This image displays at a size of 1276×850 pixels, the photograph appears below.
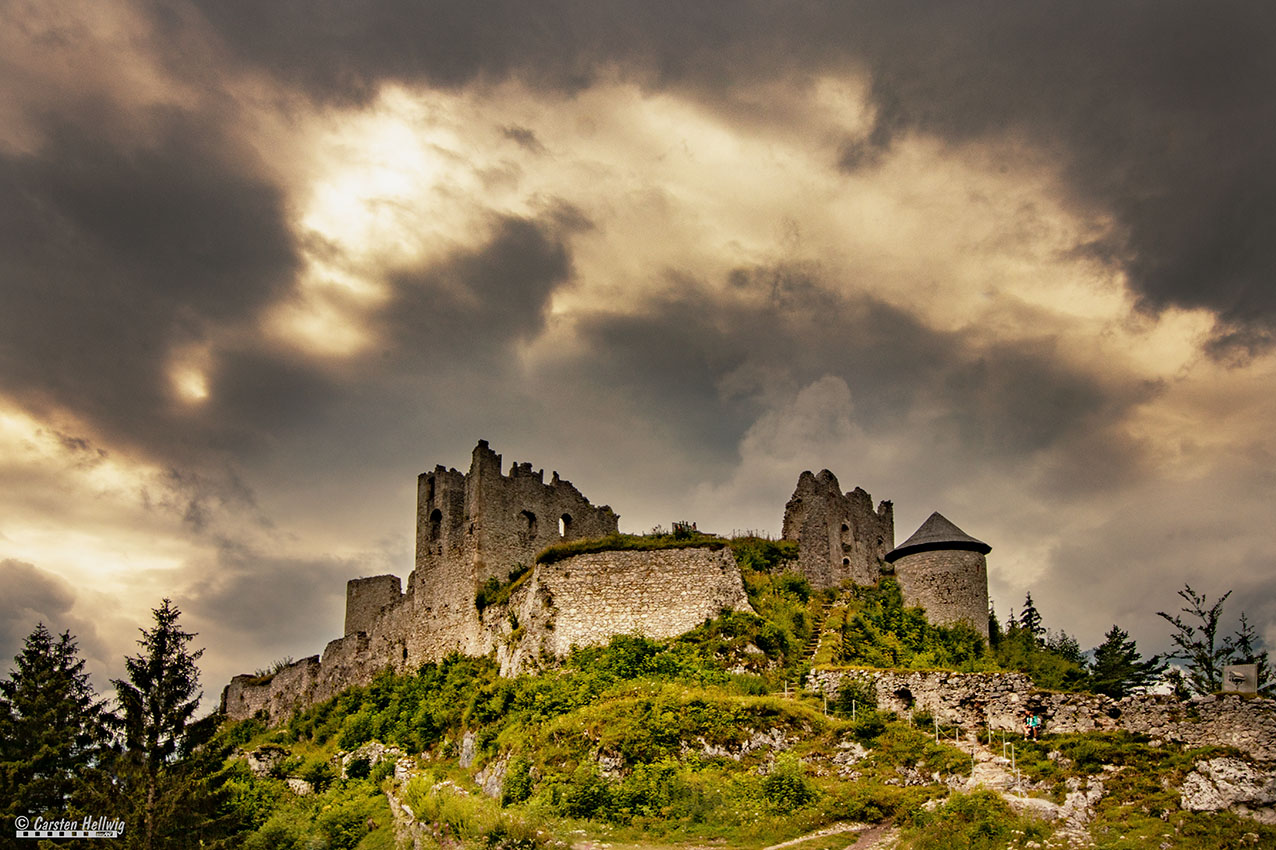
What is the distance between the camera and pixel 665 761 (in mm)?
27891

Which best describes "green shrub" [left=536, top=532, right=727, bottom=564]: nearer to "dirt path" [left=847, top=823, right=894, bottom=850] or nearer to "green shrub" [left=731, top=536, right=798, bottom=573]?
"green shrub" [left=731, top=536, right=798, bottom=573]

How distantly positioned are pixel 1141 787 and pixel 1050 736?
3.51 meters

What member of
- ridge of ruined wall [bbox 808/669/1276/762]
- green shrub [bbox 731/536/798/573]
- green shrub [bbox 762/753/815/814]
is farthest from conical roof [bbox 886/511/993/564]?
green shrub [bbox 762/753/815/814]

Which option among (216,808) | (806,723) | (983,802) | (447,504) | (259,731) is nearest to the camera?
(983,802)

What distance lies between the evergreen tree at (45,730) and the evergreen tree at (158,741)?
1.13m

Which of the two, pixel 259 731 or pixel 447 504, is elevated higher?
pixel 447 504

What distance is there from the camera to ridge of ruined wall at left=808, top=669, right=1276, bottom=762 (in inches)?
928

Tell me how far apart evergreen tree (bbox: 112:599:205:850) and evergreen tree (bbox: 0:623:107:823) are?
113cm

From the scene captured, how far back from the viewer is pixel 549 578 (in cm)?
4000

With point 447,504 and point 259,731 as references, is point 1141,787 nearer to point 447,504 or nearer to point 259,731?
point 447,504

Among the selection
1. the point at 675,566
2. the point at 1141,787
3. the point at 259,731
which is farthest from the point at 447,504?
the point at 1141,787

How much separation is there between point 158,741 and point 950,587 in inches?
1080

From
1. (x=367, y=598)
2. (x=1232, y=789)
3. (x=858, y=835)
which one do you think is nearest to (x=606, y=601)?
(x=858, y=835)

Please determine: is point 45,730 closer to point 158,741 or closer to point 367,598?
point 158,741
